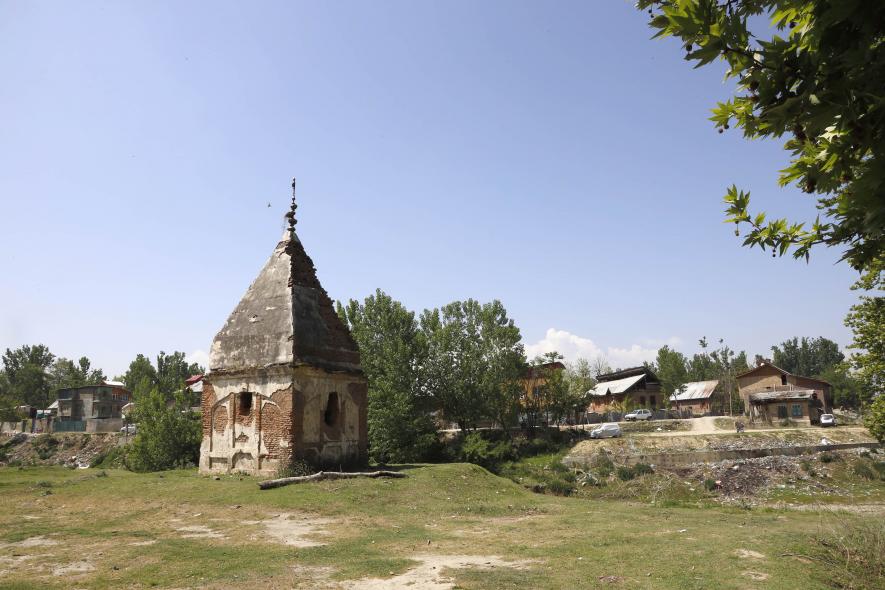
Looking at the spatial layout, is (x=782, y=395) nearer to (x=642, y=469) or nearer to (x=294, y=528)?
(x=642, y=469)

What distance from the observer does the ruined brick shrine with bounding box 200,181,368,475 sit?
16.1 metres

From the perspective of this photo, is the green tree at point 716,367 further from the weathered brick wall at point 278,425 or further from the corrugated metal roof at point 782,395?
the weathered brick wall at point 278,425

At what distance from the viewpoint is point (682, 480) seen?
27.2m

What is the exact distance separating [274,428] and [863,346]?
55.7 feet

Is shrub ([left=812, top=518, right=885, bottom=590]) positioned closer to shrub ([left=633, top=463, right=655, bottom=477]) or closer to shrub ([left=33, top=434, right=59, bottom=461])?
shrub ([left=633, top=463, right=655, bottom=477])

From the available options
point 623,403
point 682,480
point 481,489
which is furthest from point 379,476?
point 623,403

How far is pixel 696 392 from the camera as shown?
67125mm

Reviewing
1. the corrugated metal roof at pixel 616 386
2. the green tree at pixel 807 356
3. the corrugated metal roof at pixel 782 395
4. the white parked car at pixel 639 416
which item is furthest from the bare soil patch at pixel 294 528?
the green tree at pixel 807 356

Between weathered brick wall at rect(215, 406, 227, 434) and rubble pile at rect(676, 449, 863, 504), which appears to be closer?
weathered brick wall at rect(215, 406, 227, 434)

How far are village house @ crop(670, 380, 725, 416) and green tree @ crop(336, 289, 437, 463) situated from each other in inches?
1559

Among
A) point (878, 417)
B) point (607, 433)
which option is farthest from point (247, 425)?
point (607, 433)

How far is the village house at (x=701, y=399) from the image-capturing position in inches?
2571

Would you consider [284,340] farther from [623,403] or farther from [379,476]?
[623,403]

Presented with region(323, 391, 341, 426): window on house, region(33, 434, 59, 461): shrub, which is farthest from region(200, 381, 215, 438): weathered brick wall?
region(33, 434, 59, 461): shrub
